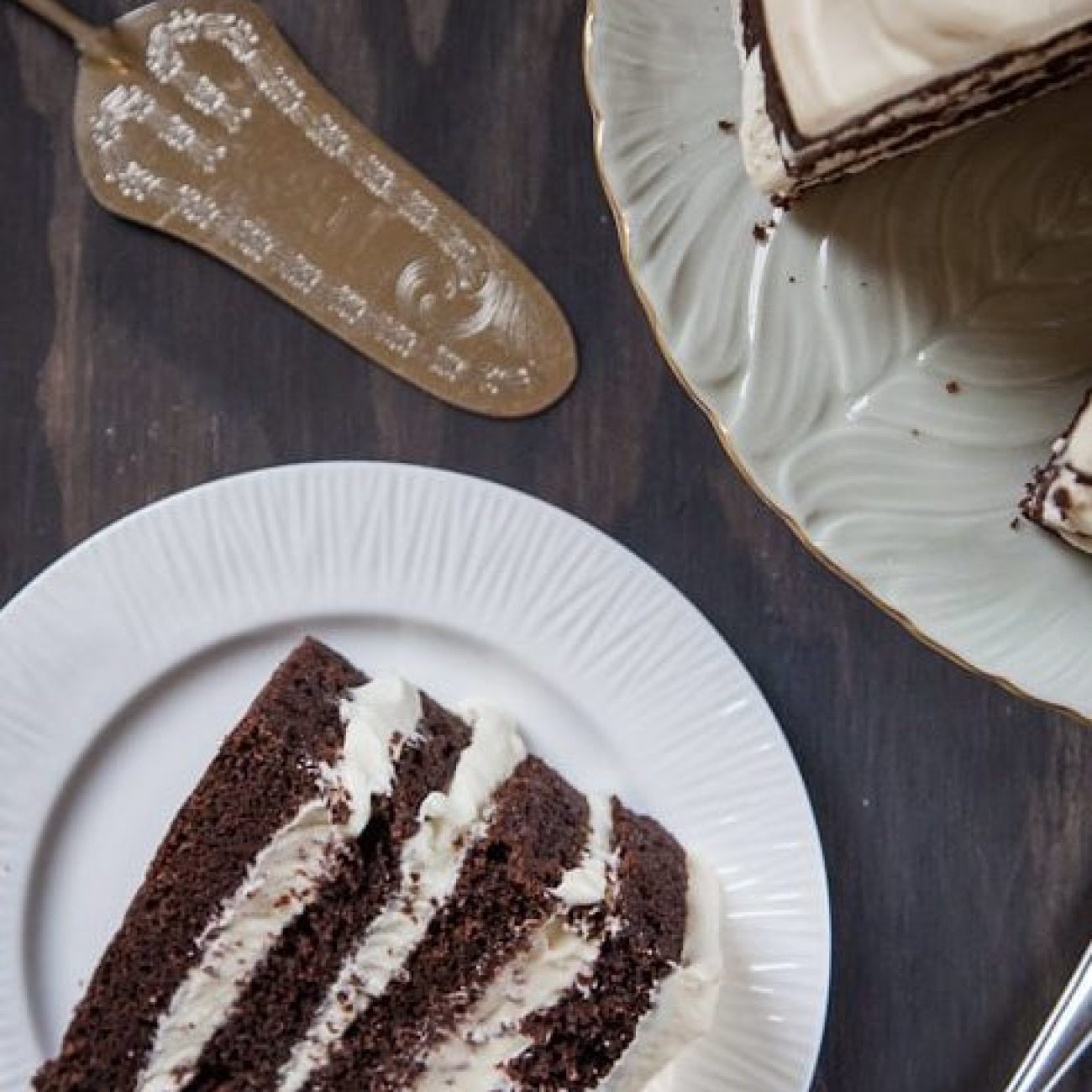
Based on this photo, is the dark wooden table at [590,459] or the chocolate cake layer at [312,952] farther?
the dark wooden table at [590,459]

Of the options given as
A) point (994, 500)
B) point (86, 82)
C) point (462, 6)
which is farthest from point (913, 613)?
point (86, 82)

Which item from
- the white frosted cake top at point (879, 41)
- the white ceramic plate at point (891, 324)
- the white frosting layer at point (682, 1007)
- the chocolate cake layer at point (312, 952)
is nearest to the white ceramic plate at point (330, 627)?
the white frosting layer at point (682, 1007)

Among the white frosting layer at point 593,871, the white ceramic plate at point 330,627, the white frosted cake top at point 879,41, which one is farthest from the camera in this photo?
the white ceramic plate at point 330,627

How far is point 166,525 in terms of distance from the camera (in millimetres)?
1382

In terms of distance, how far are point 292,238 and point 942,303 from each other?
580mm

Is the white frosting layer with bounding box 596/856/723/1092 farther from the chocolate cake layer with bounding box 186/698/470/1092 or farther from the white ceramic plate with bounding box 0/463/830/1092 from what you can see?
the chocolate cake layer with bounding box 186/698/470/1092

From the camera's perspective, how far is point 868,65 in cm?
102

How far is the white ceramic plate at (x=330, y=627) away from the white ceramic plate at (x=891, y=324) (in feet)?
1.10

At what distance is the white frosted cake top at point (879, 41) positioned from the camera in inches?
39.4

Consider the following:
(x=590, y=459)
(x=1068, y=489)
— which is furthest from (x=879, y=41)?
(x=590, y=459)

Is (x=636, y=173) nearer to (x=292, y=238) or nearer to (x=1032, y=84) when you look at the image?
(x=1032, y=84)

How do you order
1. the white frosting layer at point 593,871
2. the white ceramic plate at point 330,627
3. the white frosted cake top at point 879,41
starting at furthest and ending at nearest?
the white ceramic plate at point 330,627, the white frosting layer at point 593,871, the white frosted cake top at point 879,41

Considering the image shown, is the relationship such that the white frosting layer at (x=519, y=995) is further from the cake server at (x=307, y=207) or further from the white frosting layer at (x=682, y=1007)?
the cake server at (x=307, y=207)

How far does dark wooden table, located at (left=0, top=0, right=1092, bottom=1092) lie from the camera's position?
4.63ft
